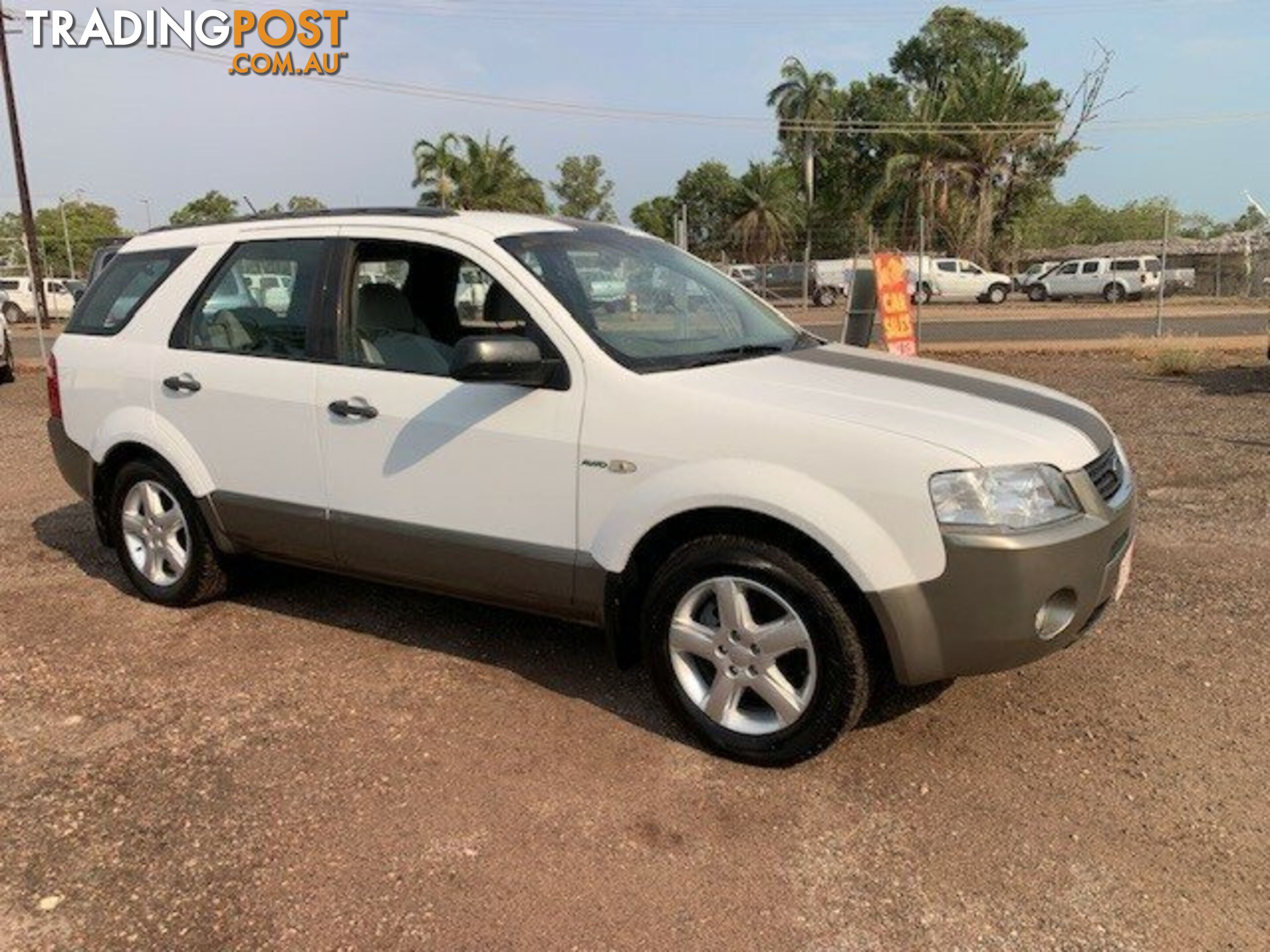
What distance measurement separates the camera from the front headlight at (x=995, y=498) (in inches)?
116

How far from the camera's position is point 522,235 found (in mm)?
3957

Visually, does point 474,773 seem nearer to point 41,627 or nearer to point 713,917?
point 713,917

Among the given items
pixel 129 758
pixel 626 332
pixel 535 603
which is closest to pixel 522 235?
pixel 626 332

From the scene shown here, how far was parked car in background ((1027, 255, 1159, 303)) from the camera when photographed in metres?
33.5

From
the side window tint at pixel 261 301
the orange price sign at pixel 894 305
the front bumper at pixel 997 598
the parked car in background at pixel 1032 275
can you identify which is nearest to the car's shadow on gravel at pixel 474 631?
the front bumper at pixel 997 598

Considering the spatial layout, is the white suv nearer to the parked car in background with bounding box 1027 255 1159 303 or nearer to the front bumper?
the front bumper

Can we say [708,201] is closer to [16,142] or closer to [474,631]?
[16,142]

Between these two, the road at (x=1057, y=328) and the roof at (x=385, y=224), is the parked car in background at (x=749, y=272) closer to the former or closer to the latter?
the road at (x=1057, y=328)

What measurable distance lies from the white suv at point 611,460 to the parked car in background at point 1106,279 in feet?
109

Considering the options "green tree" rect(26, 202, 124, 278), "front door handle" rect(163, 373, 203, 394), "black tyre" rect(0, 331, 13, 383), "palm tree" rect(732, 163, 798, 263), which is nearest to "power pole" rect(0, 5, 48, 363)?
"green tree" rect(26, 202, 124, 278)

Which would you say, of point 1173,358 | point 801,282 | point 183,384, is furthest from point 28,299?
point 183,384

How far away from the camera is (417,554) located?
155 inches

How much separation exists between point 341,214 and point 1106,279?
3437 cm

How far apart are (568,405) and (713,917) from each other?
1653 millimetres
